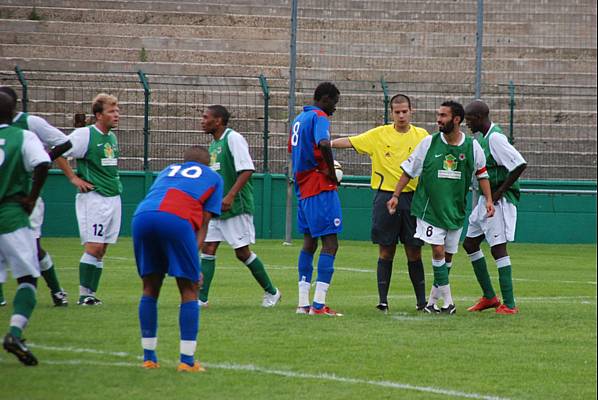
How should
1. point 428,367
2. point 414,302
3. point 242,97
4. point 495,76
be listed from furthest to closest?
point 495,76 < point 242,97 < point 414,302 < point 428,367

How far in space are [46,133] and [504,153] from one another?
173 inches

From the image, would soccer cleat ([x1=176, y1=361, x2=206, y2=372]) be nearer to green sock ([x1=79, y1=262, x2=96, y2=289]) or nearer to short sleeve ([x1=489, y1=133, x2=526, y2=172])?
green sock ([x1=79, y1=262, x2=96, y2=289])

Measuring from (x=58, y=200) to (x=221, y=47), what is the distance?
6.54m

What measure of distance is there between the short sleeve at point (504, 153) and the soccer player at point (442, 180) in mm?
254

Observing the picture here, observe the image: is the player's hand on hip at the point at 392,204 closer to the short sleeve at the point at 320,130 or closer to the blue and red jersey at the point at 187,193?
the short sleeve at the point at 320,130

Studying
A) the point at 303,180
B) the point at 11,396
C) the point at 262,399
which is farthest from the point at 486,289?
the point at 11,396

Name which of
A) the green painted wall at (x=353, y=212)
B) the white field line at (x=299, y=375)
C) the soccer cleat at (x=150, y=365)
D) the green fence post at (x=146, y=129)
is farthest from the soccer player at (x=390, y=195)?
the green fence post at (x=146, y=129)

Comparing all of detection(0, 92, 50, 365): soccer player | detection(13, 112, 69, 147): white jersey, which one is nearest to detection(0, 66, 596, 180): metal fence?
detection(13, 112, 69, 147): white jersey

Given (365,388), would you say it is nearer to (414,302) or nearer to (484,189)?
(484,189)

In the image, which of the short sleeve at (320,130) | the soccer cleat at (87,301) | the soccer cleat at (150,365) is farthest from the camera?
the soccer cleat at (87,301)

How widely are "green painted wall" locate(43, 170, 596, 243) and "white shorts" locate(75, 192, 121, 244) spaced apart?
11219 millimetres

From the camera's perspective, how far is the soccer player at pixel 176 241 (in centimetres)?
766

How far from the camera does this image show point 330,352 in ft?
29.0

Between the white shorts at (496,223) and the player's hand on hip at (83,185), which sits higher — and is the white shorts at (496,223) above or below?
below
